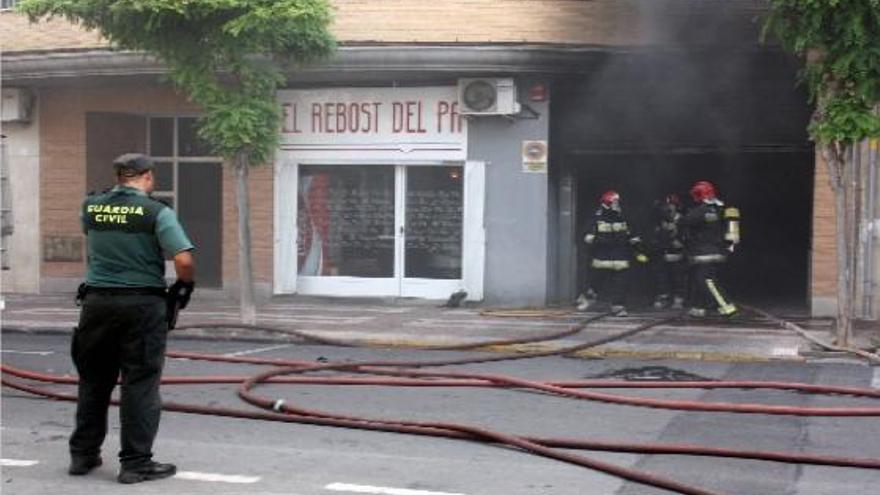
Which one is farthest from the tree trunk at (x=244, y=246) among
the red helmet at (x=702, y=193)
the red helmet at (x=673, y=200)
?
the red helmet at (x=673, y=200)

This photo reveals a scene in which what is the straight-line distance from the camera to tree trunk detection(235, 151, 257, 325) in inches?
488

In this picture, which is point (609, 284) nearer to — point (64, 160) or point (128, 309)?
point (64, 160)

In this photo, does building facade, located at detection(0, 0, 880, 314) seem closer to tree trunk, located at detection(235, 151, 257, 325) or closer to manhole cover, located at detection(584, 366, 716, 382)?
tree trunk, located at detection(235, 151, 257, 325)

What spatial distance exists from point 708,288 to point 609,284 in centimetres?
161

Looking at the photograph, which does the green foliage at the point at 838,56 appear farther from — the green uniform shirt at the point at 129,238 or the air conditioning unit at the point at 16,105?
the air conditioning unit at the point at 16,105

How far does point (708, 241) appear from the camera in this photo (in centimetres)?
1310

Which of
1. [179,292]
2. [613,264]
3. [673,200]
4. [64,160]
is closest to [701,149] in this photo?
[673,200]

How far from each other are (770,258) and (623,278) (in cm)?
267

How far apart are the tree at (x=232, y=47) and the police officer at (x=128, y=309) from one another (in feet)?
19.5

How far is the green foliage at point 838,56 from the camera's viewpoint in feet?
31.9

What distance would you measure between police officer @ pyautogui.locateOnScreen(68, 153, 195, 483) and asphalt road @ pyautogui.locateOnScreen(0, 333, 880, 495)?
24 centimetres

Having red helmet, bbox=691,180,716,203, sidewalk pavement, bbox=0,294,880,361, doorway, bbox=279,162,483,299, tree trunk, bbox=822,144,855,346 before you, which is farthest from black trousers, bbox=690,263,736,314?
doorway, bbox=279,162,483,299

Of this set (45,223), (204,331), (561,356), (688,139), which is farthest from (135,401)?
(45,223)

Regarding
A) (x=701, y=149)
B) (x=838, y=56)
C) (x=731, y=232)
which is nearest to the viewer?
(x=838, y=56)
